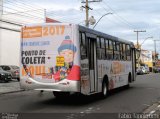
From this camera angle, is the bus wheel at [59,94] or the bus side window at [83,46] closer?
the bus side window at [83,46]

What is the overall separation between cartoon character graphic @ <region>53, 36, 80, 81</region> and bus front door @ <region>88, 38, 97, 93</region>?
5.48 feet

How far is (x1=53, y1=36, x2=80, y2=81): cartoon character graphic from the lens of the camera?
1455 centimetres

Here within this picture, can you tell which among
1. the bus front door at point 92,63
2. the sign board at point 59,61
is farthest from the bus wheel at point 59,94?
the sign board at point 59,61

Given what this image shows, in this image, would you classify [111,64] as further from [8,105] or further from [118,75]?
[8,105]

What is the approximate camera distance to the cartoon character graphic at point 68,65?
1455 cm

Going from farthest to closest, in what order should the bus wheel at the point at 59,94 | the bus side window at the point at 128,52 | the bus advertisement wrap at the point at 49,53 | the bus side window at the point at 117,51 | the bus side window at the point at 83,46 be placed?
the bus side window at the point at 128,52 → the bus side window at the point at 117,51 → the bus wheel at the point at 59,94 → the bus side window at the point at 83,46 → the bus advertisement wrap at the point at 49,53

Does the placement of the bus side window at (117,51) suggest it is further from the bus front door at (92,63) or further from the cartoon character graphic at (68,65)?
the cartoon character graphic at (68,65)

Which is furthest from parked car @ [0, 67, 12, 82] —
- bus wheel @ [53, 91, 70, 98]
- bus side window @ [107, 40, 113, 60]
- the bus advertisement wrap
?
the bus advertisement wrap

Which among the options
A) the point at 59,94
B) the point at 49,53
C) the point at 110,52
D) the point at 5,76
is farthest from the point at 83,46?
the point at 5,76

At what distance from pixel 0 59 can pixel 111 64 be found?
25326 mm

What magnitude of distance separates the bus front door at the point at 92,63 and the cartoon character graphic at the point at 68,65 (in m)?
1.67

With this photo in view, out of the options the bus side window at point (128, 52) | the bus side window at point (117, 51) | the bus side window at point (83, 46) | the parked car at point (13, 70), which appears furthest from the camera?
the parked car at point (13, 70)

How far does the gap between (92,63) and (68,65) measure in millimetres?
2122

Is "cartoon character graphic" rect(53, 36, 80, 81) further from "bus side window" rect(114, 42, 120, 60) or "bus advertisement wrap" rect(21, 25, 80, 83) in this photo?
"bus side window" rect(114, 42, 120, 60)
